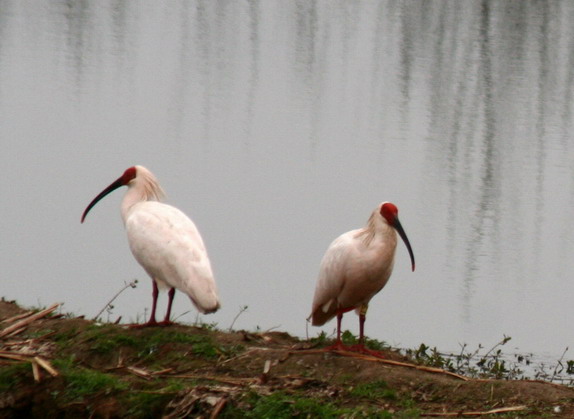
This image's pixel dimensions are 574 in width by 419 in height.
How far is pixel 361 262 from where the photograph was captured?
7.41 meters

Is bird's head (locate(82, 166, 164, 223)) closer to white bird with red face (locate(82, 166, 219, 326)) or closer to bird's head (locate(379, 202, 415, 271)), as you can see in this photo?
white bird with red face (locate(82, 166, 219, 326))

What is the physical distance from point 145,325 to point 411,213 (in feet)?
18.5

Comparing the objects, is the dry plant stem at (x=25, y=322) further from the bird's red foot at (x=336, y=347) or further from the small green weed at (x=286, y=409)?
the small green weed at (x=286, y=409)

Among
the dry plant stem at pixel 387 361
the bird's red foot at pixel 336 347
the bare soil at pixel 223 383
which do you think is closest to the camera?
the bare soil at pixel 223 383

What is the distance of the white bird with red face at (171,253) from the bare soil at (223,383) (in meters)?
0.25

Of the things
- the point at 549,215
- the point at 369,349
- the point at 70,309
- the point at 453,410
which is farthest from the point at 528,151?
the point at 453,410

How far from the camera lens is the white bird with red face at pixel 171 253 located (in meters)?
7.39

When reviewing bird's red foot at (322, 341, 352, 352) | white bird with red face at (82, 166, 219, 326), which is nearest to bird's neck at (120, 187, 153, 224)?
white bird with red face at (82, 166, 219, 326)

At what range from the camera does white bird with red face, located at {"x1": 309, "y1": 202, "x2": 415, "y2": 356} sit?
293 inches

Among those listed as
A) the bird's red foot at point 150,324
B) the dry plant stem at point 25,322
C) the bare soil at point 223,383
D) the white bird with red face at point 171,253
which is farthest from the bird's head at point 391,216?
the dry plant stem at point 25,322

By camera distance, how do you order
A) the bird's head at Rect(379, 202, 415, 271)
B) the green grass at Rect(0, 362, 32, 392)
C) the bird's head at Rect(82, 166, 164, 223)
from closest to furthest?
the green grass at Rect(0, 362, 32, 392), the bird's head at Rect(379, 202, 415, 271), the bird's head at Rect(82, 166, 164, 223)

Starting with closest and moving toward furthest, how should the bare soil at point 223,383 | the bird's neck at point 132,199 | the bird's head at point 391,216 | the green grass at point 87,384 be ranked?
the bare soil at point 223,383, the green grass at point 87,384, the bird's head at point 391,216, the bird's neck at point 132,199

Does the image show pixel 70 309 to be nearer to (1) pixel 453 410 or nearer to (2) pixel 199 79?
(1) pixel 453 410

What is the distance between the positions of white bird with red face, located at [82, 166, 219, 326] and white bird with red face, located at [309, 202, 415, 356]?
0.69 meters
